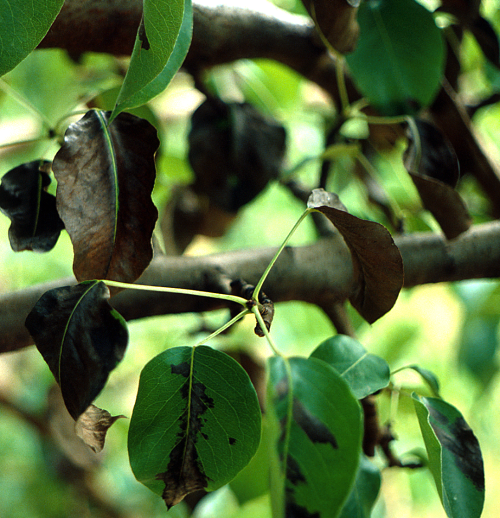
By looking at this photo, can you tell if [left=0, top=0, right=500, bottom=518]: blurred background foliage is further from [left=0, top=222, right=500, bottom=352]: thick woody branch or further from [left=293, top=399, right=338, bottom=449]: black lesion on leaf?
[left=293, top=399, right=338, bottom=449]: black lesion on leaf

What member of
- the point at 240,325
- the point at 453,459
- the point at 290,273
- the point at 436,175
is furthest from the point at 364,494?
the point at 240,325

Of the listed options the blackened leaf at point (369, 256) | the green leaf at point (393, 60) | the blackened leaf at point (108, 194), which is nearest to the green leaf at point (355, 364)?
the blackened leaf at point (369, 256)

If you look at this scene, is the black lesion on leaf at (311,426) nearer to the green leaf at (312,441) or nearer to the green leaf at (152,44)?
the green leaf at (312,441)

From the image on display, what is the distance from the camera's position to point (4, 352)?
0.32m

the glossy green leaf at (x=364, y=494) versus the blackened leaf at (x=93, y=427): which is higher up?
the blackened leaf at (x=93, y=427)

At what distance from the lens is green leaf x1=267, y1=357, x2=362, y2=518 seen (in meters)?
0.20

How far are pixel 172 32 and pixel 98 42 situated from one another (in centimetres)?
18

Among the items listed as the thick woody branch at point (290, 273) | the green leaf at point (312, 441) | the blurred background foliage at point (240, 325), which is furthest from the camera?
the blurred background foliage at point (240, 325)

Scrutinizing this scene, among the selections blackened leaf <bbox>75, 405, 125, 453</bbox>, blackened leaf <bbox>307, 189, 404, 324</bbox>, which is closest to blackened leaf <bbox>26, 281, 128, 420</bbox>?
blackened leaf <bbox>75, 405, 125, 453</bbox>

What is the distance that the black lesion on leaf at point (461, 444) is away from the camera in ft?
0.91

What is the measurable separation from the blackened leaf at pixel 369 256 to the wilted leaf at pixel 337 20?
160 millimetres

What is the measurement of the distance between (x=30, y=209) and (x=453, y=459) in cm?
31

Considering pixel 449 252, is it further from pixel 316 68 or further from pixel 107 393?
pixel 107 393

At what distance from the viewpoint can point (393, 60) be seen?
1.41 ft
